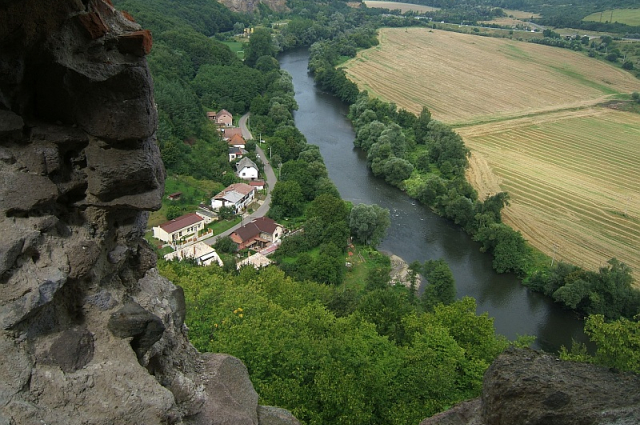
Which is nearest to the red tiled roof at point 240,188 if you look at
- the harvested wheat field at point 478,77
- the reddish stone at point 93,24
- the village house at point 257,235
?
the village house at point 257,235

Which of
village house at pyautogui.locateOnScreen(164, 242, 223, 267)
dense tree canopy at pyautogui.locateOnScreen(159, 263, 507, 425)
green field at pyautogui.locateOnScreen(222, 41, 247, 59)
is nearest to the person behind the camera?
dense tree canopy at pyautogui.locateOnScreen(159, 263, 507, 425)

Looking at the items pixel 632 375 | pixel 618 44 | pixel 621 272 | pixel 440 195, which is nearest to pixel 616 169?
pixel 440 195

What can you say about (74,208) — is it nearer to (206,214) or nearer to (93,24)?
(93,24)

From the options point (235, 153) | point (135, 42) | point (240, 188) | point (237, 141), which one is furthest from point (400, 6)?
point (135, 42)

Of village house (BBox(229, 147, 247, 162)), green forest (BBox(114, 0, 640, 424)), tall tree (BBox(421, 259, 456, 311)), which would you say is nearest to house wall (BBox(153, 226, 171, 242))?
green forest (BBox(114, 0, 640, 424))

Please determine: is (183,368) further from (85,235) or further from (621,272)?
(621,272)

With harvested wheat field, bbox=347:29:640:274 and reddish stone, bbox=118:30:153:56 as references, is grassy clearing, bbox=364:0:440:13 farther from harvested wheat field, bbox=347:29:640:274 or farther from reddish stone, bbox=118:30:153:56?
reddish stone, bbox=118:30:153:56
